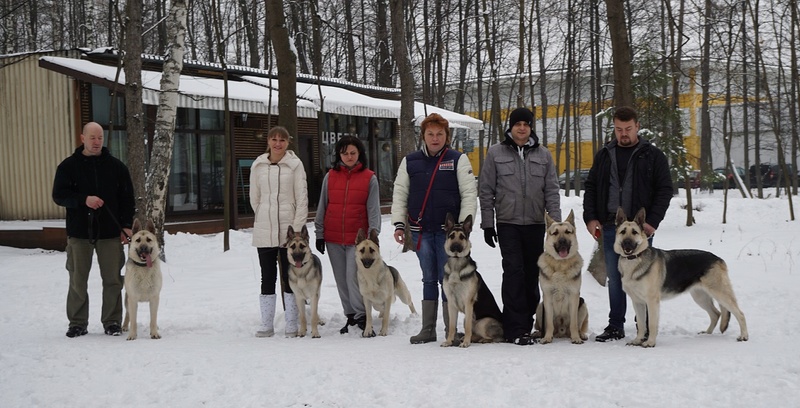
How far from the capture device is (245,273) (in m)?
9.38

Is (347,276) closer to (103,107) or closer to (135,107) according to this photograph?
(135,107)

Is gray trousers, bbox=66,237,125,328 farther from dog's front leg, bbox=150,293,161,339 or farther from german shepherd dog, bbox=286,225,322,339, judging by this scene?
german shepherd dog, bbox=286,225,322,339

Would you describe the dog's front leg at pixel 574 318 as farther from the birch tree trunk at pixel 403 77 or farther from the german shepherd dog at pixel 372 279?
the birch tree trunk at pixel 403 77

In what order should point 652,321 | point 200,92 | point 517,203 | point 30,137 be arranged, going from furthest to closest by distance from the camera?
point 30,137 → point 200,92 → point 517,203 → point 652,321

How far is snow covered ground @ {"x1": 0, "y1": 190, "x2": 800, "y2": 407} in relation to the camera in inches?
148

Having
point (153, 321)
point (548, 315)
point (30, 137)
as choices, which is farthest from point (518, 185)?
point (30, 137)

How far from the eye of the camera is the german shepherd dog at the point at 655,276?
4945mm

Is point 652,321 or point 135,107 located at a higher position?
point 135,107

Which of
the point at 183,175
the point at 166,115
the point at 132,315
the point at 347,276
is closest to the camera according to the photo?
the point at 132,315

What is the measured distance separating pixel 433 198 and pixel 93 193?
10.4 feet

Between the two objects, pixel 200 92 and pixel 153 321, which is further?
pixel 200 92

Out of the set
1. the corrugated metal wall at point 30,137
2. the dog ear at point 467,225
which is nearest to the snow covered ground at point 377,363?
the dog ear at point 467,225

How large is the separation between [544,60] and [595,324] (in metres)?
23.6

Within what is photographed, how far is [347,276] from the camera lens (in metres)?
6.02
